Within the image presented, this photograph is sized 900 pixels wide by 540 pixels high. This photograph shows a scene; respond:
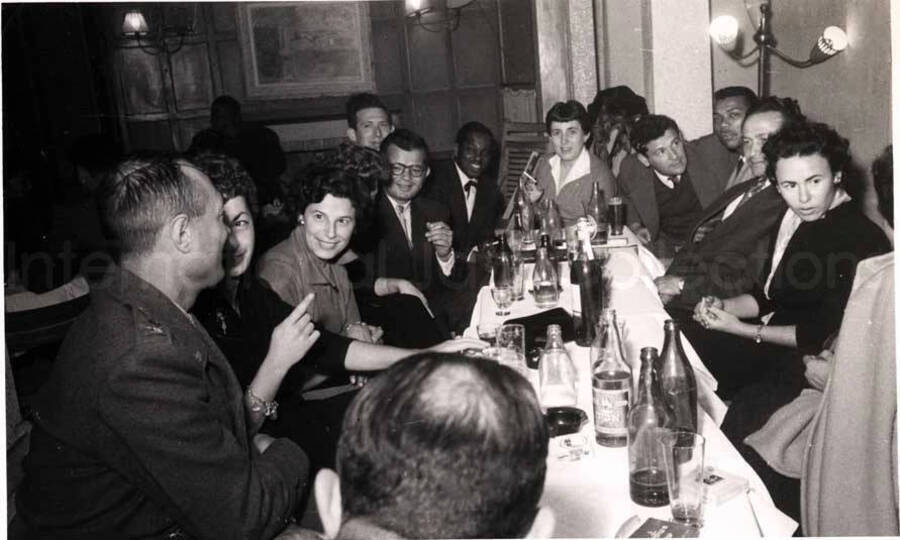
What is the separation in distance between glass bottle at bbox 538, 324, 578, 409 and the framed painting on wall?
558cm

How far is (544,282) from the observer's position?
2213 mm

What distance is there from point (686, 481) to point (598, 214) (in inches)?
83.9

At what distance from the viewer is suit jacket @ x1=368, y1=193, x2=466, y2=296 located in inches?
118

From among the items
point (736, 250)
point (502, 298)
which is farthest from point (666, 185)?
point (502, 298)

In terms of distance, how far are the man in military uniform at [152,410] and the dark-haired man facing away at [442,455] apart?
0.51 meters

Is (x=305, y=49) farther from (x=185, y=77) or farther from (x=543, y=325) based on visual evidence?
(x=543, y=325)

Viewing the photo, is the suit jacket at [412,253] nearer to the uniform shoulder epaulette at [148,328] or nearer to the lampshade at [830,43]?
the uniform shoulder epaulette at [148,328]

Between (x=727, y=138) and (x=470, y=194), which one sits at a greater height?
(x=727, y=138)

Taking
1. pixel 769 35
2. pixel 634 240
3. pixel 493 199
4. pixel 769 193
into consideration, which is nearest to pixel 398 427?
pixel 769 193

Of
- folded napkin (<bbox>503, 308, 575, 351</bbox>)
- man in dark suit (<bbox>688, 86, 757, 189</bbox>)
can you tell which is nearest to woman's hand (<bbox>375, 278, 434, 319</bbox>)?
folded napkin (<bbox>503, 308, 575, 351</bbox>)

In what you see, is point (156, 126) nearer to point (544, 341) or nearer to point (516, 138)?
point (516, 138)

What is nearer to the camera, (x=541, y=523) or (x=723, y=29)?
(x=541, y=523)

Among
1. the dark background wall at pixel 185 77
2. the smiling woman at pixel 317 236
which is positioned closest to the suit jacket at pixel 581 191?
the smiling woman at pixel 317 236

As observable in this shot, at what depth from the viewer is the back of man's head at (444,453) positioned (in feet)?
2.15
